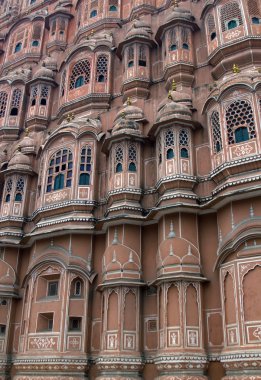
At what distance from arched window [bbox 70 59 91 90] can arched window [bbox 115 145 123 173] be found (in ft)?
19.7

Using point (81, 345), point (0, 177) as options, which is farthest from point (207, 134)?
point (0, 177)

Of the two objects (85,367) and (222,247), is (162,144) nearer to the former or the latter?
(222,247)

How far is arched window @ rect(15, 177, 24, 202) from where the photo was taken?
775 inches

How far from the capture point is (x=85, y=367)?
14.6 meters

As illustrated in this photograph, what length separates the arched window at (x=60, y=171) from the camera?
17.9 metres

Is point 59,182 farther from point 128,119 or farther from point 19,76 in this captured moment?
point 19,76

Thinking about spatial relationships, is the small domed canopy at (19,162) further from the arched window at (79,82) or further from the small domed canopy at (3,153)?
the arched window at (79,82)

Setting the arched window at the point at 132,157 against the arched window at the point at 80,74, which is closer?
the arched window at the point at 132,157

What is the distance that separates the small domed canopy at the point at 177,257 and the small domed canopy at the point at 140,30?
11.0m

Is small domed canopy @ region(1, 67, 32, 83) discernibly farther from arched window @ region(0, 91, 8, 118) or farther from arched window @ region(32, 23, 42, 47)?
arched window @ region(32, 23, 42, 47)

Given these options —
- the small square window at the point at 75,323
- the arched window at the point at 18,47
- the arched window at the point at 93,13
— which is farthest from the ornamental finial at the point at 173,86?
the arched window at the point at 18,47

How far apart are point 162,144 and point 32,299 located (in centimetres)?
787

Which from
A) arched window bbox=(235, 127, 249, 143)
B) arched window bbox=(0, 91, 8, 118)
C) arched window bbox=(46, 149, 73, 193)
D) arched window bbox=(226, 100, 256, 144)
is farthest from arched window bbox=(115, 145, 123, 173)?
arched window bbox=(0, 91, 8, 118)

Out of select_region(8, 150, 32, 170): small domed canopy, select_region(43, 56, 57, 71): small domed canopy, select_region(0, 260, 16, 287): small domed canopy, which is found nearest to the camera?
select_region(0, 260, 16, 287): small domed canopy
